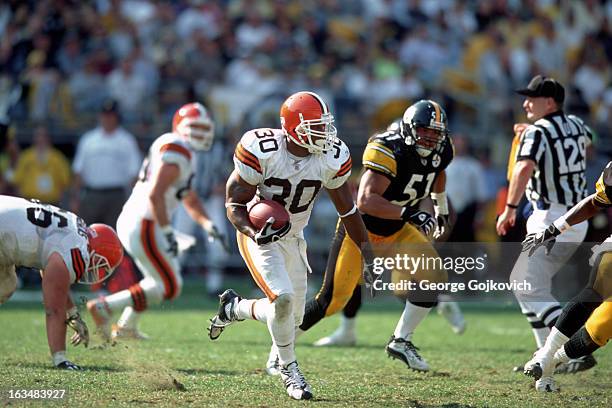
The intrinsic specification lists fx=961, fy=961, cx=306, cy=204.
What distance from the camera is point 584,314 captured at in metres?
5.47

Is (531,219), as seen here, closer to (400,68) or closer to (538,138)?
(538,138)

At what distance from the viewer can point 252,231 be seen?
5.35 metres

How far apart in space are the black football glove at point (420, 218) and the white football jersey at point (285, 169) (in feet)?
2.95

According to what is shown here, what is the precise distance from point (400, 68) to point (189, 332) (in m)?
7.02

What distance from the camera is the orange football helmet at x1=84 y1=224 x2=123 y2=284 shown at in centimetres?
614

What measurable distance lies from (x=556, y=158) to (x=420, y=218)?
1064mm

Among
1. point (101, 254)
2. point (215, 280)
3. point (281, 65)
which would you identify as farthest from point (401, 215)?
point (281, 65)

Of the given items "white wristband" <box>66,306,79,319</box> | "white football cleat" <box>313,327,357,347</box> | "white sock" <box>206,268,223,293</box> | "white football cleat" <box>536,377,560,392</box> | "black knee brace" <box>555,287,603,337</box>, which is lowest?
"white sock" <box>206,268,223,293</box>

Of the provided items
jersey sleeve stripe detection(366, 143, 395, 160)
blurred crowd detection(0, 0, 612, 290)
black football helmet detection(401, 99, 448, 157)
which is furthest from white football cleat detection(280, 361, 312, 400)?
blurred crowd detection(0, 0, 612, 290)

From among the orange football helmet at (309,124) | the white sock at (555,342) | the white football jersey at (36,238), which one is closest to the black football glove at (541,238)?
the white sock at (555,342)

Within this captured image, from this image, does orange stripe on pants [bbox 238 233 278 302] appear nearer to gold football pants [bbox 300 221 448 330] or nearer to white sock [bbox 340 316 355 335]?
gold football pants [bbox 300 221 448 330]

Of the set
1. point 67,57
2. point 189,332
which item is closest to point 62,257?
point 189,332

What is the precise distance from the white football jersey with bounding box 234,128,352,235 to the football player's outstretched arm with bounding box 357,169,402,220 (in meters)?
0.78

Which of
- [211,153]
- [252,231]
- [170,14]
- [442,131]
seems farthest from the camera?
[170,14]
